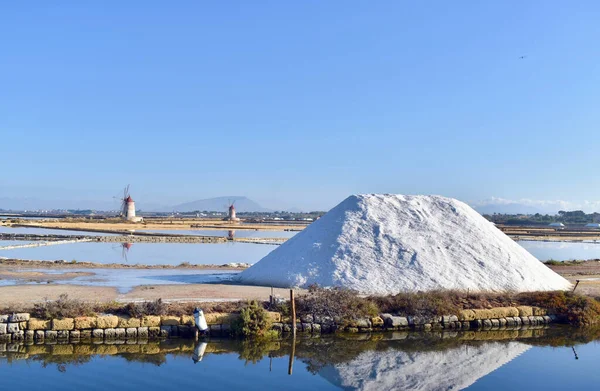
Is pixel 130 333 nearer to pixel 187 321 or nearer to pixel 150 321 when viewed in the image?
pixel 150 321

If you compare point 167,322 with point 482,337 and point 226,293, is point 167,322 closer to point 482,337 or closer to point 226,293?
point 226,293

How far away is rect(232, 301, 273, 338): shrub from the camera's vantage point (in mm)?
10492

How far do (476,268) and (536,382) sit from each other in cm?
595

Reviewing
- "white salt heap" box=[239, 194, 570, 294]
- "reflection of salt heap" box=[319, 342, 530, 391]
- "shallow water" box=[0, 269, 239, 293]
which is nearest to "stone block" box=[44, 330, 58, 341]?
"shallow water" box=[0, 269, 239, 293]

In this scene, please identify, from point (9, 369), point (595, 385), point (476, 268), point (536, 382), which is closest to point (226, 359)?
point (9, 369)

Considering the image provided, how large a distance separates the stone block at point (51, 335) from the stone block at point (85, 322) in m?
0.34

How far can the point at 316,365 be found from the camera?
29.9ft

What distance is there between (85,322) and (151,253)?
1807 cm

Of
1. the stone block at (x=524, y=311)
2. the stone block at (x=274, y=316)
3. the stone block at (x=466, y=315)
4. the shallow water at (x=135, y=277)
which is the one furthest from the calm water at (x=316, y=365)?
the shallow water at (x=135, y=277)

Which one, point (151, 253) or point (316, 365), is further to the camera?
point (151, 253)

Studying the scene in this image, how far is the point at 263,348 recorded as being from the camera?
395 inches

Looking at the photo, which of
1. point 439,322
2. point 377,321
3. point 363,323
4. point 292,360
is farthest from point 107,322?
point 439,322

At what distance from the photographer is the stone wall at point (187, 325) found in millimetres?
9961

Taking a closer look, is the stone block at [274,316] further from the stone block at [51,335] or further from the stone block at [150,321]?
the stone block at [51,335]
